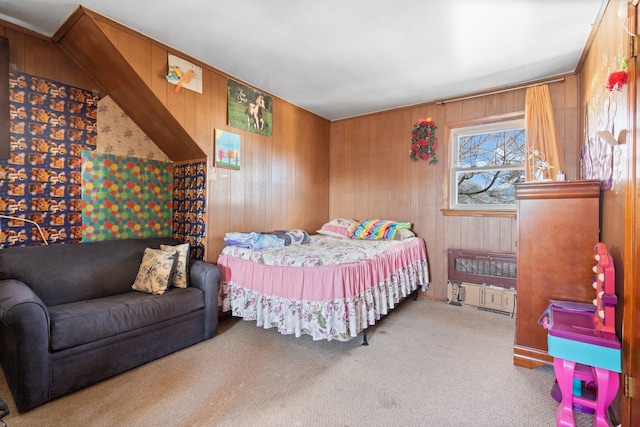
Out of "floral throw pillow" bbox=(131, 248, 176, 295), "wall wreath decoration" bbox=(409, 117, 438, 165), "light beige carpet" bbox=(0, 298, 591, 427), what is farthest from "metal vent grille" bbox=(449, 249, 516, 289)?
"floral throw pillow" bbox=(131, 248, 176, 295)

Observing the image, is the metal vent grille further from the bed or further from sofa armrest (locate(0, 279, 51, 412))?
sofa armrest (locate(0, 279, 51, 412))

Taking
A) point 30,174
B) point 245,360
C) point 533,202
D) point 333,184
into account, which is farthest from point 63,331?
Result: point 333,184

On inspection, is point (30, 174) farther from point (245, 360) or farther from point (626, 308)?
point (626, 308)

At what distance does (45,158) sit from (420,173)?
3.81 meters

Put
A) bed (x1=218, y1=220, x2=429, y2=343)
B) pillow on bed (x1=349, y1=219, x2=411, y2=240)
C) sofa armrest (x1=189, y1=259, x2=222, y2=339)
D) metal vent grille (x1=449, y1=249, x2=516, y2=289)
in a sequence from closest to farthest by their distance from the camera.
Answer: bed (x1=218, y1=220, x2=429, y2=343) → sofa armrest (x1=189, y1=259, x2=222, y2=339) → metal vent grille (x1=449, y1=249, x2=516, y2=289) → pillow on bed (x1=349, y1=219, x2=411, y2=240)

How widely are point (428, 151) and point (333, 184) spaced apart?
59.3 inches

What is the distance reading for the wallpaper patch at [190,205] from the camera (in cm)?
298

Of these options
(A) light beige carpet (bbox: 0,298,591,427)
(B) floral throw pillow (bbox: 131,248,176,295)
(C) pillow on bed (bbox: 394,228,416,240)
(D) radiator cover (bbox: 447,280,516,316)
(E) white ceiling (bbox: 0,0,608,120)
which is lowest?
(A) light beige carpet (bbox: 0,298,591,427)

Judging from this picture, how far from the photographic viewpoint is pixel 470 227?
360 centimetres

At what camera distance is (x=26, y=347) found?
1.62m

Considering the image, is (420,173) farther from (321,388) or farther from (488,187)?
(321,388)

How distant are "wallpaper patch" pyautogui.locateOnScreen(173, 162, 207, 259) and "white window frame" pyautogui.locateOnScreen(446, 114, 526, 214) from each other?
9.41ft

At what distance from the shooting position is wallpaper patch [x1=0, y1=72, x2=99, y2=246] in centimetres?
228

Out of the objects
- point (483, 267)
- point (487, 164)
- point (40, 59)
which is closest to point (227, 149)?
point (40, 59)
